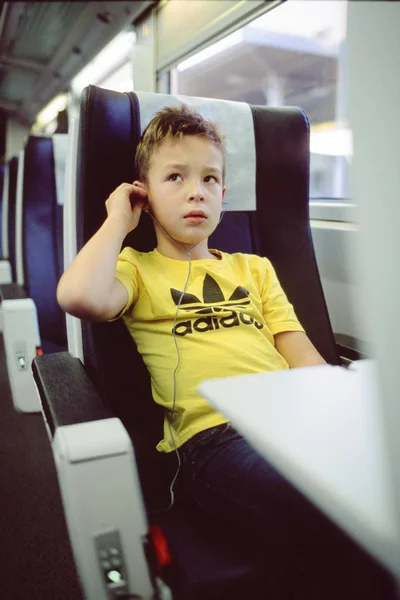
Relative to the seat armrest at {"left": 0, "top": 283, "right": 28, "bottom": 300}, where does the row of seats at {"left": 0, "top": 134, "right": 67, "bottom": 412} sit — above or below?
above

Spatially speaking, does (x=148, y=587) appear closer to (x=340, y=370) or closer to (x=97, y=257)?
(x=340, y=370)

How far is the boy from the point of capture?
0.96 m

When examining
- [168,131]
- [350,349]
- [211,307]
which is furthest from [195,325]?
[350,349]

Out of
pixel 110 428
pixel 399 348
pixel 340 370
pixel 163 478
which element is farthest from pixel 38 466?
pixel 399 348

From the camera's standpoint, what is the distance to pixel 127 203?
1.08 meters

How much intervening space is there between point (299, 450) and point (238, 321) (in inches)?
26.6

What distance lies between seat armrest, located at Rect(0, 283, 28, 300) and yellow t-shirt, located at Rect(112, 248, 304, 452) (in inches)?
36.9

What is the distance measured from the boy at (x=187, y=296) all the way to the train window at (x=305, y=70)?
2.17ft

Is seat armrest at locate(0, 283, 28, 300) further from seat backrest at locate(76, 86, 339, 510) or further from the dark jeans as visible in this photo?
the dark jeans

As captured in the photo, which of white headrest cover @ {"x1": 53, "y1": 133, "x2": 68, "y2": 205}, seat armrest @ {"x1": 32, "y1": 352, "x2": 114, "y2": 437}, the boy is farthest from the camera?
white headrest cover @ {"x1": 53, "y1": 133, "x2": 68, "y2": 205}

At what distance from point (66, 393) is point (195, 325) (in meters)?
0.30

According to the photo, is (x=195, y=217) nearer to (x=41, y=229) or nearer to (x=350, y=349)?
(x=350, y=349)

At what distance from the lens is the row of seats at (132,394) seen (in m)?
0.71

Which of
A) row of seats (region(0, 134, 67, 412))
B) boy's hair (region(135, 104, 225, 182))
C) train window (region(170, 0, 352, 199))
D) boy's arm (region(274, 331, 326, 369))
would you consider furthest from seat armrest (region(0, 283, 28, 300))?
train window (region(170, 0, 352, 199))
